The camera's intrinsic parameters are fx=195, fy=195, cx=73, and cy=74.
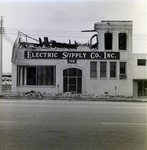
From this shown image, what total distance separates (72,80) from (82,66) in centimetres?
207

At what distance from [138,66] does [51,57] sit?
10.7 metres

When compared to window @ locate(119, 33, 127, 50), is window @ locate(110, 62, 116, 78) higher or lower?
lower

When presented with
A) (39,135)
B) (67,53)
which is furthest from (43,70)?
(39,135)

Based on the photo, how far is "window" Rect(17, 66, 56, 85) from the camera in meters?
23.4

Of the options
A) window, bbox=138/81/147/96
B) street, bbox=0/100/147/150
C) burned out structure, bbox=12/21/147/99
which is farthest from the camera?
window, bbox=138/81/147/96

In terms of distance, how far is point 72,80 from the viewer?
76.7ft

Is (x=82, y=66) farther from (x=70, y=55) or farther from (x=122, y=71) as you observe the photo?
(x=122, y=71)

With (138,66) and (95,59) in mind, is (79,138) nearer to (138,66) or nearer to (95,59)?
(95,59)

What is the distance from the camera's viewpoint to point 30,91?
2264 cm

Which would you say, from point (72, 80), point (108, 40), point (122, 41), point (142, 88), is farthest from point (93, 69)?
point (142, 88)

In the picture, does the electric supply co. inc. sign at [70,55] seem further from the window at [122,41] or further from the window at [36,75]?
the window at [122,41]

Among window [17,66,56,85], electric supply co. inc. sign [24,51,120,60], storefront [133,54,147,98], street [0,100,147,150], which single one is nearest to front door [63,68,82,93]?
window [17,66,56,85]

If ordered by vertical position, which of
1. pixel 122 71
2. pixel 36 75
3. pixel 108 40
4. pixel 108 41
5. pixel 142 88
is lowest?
pixel 142 88

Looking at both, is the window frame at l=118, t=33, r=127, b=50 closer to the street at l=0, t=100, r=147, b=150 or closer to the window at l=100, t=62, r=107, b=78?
the window at l=100, t=62, r=107, b=78
